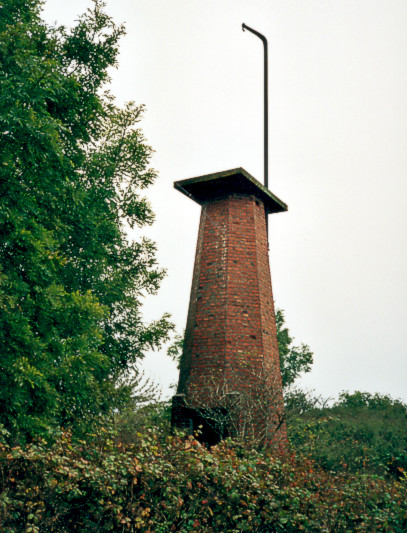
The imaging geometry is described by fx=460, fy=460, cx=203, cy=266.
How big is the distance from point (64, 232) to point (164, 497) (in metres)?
5.69

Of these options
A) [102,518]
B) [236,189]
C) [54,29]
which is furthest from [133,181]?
[102,518]

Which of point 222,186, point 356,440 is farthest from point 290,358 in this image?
point 222,186

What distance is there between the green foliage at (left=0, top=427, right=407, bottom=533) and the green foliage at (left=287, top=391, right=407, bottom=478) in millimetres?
4504

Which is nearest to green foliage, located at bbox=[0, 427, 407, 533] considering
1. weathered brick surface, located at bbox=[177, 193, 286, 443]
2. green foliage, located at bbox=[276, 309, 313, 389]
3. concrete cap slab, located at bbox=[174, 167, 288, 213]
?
weathered brick surface, located at bbox=[177, 193, 286, 443]

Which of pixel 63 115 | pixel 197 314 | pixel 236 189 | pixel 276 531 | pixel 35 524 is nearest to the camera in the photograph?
pixel 35 524

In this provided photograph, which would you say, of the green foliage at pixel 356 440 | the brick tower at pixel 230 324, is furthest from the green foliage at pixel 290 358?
the brick tower at pixel 230 324

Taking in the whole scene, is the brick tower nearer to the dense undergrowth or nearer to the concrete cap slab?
the concrete cap slab

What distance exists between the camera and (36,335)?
7.67 meters

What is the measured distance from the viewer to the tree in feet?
22.6

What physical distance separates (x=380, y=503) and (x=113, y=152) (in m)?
9.46

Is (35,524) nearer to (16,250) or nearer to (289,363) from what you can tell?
(16,250)

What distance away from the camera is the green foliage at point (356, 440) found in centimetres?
1140

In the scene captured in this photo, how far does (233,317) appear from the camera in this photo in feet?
32.9

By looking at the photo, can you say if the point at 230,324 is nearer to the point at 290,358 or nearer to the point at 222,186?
the point at 222,186
